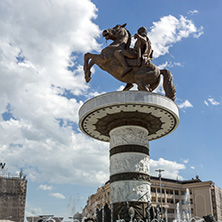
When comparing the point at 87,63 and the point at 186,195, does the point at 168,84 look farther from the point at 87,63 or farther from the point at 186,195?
the point at 186,195

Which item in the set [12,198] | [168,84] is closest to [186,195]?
[12,198]

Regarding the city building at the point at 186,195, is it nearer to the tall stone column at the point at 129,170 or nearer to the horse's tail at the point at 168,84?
the horse's tail at the point at 168,84

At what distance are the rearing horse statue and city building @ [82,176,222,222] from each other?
28.7m

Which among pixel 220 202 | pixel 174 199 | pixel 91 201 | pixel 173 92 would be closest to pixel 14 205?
pixel 91 201

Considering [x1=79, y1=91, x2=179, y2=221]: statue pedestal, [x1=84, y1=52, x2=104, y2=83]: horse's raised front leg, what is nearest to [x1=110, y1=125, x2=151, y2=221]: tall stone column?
[x1=79, y1=91, x2=179, y2=221]: statue pedestal

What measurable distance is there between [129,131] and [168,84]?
3.93 meters

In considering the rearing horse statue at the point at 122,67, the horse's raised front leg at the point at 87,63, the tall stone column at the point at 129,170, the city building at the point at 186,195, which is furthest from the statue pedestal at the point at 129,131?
the city building at the point at 186,195

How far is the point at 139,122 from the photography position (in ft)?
57.2

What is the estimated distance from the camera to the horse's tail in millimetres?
18547

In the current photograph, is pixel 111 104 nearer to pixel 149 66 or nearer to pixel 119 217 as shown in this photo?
pixel 149 66

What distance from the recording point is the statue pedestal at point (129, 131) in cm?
1579

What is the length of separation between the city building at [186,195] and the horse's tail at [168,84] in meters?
28.3

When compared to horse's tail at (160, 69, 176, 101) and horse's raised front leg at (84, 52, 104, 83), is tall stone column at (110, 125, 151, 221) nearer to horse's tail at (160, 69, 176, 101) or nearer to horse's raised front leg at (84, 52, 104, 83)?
horse's tail at (160, 69, 176, 101)

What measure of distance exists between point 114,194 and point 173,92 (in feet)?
22.4
